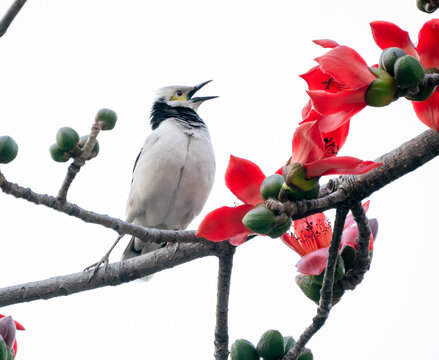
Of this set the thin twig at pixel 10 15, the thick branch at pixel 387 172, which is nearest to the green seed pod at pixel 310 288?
the thick branch at pixel 387 172

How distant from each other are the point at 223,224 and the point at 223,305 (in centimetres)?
101

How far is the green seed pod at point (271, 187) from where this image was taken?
122 cm

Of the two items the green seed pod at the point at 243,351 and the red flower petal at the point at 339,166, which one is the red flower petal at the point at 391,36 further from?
the green seed pod at the point at 243,351

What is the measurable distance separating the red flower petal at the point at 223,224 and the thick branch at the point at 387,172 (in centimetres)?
22

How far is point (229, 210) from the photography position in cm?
123

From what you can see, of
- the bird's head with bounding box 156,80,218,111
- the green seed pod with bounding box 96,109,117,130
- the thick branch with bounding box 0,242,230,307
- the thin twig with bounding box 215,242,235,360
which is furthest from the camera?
the bird's head with bounding box 156,80,218,111

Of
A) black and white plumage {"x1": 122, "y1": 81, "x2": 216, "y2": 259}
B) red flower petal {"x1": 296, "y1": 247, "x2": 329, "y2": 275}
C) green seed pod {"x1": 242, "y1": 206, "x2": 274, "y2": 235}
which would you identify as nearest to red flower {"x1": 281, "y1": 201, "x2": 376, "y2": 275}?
red flower petal {"x1": 296, "y1": 247, "x2": 329, "y2": 275}

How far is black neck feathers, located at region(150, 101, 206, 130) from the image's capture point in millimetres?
5512

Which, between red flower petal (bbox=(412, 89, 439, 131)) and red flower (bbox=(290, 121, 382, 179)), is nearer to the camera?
red flower (bbox=(290, 121, 382, 179))

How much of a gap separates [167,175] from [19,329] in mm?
3661

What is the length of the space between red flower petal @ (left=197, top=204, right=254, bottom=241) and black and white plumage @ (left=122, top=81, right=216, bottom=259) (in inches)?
152

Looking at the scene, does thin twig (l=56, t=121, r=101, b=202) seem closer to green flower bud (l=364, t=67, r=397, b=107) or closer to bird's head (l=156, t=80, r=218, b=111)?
green flower bud (l=364, t=67, r=397, b=107)

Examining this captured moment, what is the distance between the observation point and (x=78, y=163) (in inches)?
67.1

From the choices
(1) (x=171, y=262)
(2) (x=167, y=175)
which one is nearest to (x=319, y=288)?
(1) (x=171, y=262)
